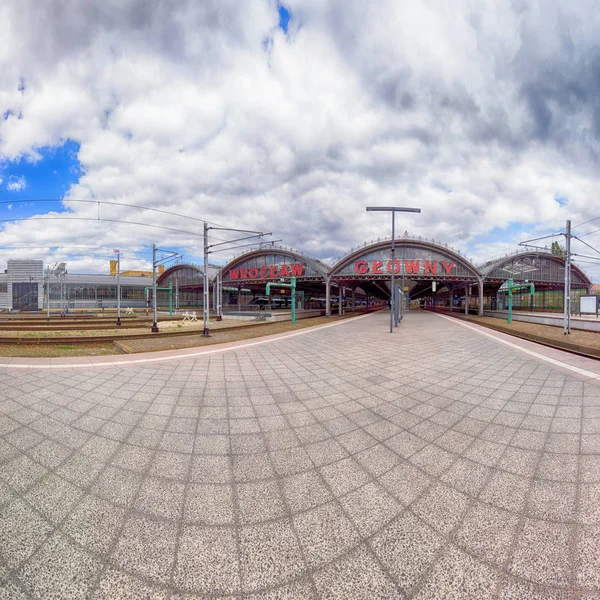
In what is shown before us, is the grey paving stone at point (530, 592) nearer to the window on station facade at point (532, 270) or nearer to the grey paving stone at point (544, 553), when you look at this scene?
the grey paving stone at point (544, 553)

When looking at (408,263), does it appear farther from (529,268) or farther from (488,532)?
(488,532)

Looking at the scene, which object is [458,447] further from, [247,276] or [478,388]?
[247,276]

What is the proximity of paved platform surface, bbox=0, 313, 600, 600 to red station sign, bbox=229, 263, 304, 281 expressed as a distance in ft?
124

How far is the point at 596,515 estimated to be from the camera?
262cm

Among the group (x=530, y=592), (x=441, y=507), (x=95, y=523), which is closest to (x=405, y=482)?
(x=441, y=507)

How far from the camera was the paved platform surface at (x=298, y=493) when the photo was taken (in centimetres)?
206

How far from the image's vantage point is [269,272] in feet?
151

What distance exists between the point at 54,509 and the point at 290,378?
511 cm

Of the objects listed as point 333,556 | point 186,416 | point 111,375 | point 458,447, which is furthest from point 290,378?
point 333,556

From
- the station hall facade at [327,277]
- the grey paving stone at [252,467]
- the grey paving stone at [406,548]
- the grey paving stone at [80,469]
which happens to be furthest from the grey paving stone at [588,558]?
the station hall facade at [327,277]

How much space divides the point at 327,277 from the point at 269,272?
10.6m

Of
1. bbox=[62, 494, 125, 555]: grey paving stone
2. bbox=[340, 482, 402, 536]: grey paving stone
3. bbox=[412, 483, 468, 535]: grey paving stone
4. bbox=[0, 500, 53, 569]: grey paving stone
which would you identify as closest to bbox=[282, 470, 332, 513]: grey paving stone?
bbox=[340, 482, 402, 536]: grey paving stone

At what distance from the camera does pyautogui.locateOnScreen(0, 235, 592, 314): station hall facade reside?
40.3m

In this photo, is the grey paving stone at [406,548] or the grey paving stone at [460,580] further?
the grey paving stone at [406,548]
